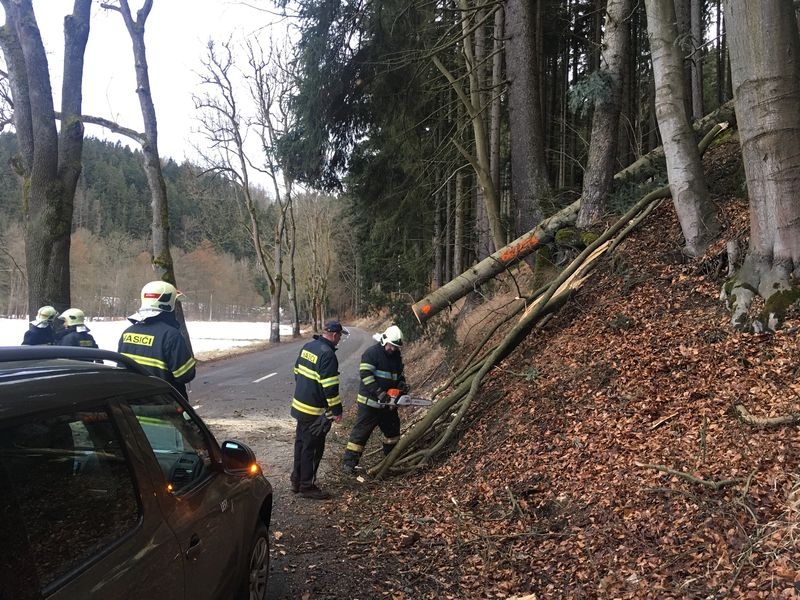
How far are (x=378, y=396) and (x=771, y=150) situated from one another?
4.75 meters

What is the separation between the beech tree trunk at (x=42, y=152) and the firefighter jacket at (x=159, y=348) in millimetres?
5248

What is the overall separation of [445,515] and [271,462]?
129 inches

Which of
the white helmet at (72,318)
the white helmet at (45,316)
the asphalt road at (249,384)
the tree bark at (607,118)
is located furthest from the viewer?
the asphalt road at (249,384)

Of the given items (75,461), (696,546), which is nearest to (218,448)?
(75,461)

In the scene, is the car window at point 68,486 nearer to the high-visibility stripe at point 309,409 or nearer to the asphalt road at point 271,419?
the asphalt road at point 271,419

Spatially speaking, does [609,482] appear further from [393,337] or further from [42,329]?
[42,329]


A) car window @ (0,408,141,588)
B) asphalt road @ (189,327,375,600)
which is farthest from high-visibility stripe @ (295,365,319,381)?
car window @ (0,408,141,588)

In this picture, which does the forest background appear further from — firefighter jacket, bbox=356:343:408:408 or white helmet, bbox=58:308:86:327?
firefighter jacket, bbox=356:343:408:408

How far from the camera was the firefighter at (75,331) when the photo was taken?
289 inches

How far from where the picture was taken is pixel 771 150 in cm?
513

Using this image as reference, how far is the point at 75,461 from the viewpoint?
2.03 m

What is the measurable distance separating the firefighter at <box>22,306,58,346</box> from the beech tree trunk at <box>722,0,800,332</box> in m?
8.70

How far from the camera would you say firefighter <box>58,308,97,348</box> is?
24.1ft

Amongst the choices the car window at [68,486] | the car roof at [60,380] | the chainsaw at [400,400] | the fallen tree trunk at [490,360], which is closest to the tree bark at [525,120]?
the fallen tree trunk at [490,360]
